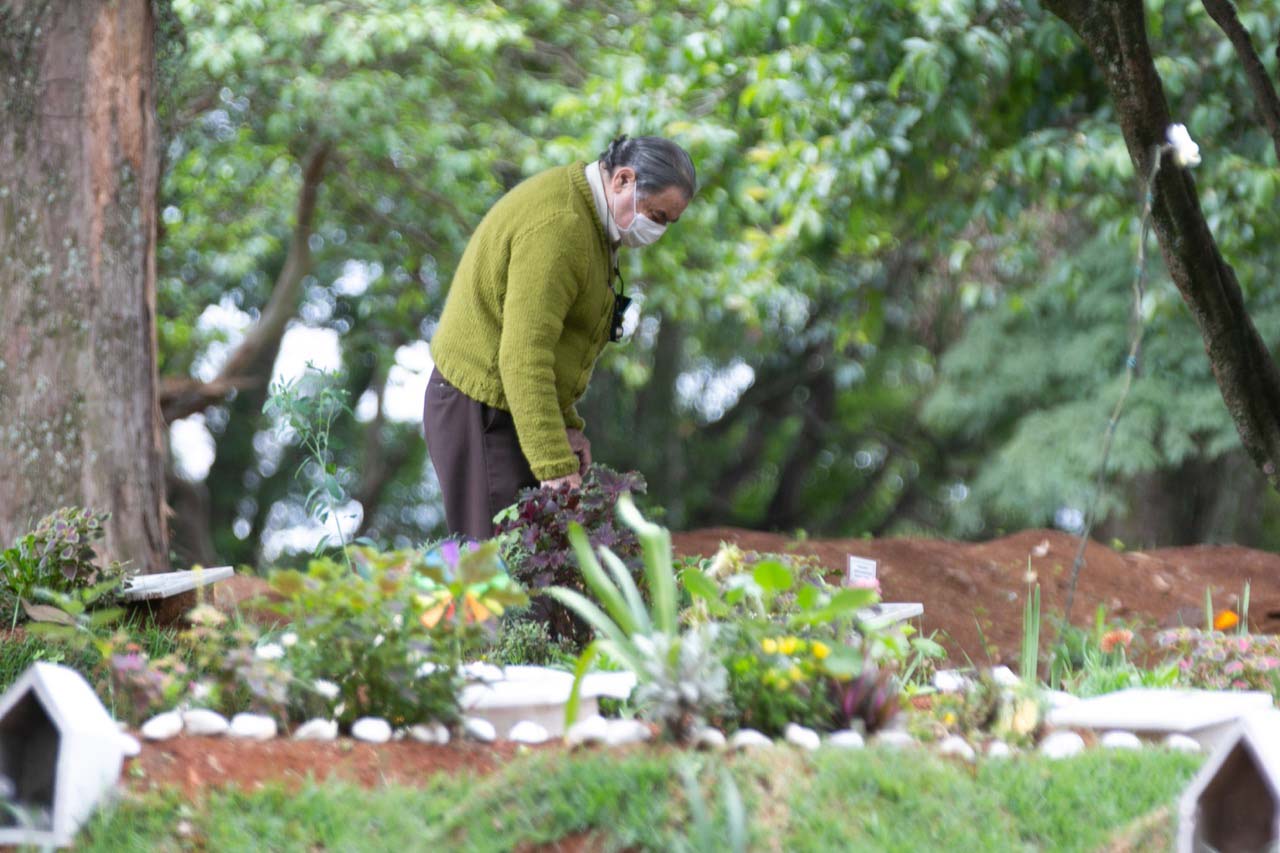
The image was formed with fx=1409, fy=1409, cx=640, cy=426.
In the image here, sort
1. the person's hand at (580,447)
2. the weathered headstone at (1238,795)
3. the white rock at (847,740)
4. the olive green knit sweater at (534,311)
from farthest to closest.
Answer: the person's hand at (580,447)
the olive green knit sweater at (534,311)
the white rock at (847,740)
the weathered headstone at (1238,795)

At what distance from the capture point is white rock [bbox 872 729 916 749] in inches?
92.6

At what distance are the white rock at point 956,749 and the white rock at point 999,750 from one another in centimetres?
4

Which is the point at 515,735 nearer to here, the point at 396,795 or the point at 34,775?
the point at 396,795

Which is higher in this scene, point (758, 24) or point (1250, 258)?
point (758, 24)

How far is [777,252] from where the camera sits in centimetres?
730

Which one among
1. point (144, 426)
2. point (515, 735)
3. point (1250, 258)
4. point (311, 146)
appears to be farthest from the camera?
point (311, 146)

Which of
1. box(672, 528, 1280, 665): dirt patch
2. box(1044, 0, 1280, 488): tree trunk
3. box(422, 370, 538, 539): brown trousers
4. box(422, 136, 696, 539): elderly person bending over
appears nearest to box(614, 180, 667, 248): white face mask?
box(422, 136, 696, 539): elderly person bending over

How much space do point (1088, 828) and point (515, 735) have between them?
0.99 m

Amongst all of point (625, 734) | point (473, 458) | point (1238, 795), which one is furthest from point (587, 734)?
point (473, 458)

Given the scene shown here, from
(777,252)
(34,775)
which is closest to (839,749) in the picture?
(34,775)

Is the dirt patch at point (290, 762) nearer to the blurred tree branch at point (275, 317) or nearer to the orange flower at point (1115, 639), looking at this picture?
the orange flower at point (1115, 639)

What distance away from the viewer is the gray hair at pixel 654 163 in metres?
3.64

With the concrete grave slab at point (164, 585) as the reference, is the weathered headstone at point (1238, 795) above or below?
above

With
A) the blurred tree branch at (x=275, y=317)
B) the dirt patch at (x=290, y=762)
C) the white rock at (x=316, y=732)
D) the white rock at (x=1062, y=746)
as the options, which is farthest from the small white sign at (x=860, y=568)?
the blurred tree branch at (x=275, y=317)
